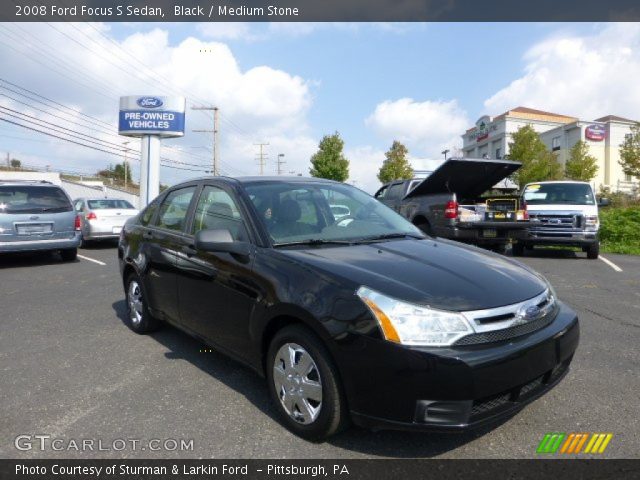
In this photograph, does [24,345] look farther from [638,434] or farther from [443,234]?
[443,234]

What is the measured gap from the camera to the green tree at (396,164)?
3969 centimetres

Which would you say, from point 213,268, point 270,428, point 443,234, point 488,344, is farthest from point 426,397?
point 443,234

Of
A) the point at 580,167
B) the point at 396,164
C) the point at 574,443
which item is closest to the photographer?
the point at 574,443

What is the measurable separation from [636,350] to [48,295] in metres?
7.16

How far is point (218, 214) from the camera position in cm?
371

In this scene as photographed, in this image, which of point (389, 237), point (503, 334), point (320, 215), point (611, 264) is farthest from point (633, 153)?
point (503, 334)

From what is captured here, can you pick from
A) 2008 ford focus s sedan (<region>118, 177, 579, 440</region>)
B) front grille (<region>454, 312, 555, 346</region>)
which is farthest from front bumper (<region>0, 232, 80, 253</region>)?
front grille (<region>454, 312, 555, 346</region>)

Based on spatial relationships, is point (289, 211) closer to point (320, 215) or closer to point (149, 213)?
point (320, 215)

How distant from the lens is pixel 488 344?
2393mm

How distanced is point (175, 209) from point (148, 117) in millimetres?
25879

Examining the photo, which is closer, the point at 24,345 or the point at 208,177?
the point at 208,177

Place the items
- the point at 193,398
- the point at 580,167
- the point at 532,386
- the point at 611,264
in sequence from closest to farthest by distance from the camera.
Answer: the point at 532,386, the point at 193,398, the point at 611,264, the point at 580,167

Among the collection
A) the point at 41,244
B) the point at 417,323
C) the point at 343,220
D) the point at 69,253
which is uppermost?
the point at 343,220

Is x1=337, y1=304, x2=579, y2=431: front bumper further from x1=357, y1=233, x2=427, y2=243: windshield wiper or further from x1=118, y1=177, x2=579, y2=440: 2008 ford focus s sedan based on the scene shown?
x1=357, y1=233, x2=427, y2=243: windshield wiper
